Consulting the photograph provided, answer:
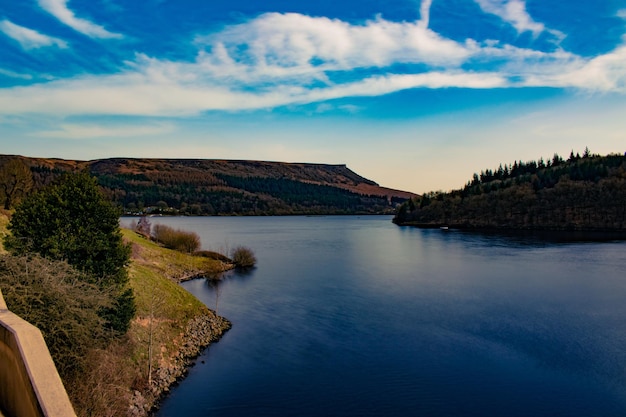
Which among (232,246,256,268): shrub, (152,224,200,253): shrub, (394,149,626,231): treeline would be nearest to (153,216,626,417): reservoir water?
(232,246,256,268): shrub

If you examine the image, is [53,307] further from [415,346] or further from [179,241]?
[179,241]

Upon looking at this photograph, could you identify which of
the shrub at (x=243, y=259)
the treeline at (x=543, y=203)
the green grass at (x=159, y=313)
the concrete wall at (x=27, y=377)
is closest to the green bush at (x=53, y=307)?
the green grass at (x=159, y=313)

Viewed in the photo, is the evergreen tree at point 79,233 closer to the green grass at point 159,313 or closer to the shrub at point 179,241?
the green grass at point 159,313

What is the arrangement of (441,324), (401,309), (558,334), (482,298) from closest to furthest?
(558,334), (441,324), (401,309), (482,298)

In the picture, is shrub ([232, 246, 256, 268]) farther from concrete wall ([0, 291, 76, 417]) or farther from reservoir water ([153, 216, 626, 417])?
concrete wall ([0, 291, 76, 417])

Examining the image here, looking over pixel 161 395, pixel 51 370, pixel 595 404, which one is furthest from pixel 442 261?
pixel 51 370

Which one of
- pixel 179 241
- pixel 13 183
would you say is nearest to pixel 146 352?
pixel 13 183

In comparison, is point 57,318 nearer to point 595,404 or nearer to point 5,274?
point 5,274

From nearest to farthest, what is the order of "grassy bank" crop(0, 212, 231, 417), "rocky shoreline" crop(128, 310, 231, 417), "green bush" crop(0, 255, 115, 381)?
"green bush" crop(0, 255, 115, 381)
"grassy bank" crop(0, 212, 231, 417)
"rocky shoreline" crop(128, 310, 231, 417)
